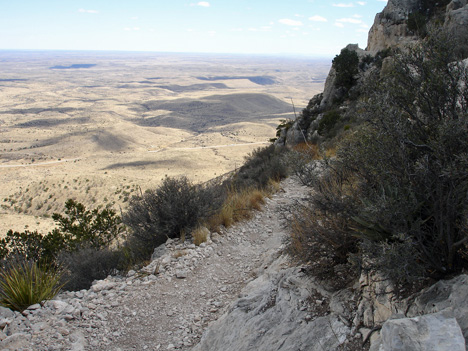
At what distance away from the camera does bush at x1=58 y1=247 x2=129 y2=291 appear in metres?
5.49

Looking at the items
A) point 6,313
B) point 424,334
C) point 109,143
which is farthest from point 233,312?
point 109,143

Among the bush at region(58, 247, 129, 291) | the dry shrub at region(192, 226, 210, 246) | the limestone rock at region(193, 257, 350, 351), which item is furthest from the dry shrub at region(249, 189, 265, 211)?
the limestone rock at region(193, 257, 350, 351)

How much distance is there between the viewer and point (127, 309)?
4.15 m

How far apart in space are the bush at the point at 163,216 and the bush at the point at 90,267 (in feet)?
1.34

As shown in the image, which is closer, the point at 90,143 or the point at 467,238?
the point at 467,238

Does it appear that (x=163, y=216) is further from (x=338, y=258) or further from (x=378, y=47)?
(x=378, y=47)

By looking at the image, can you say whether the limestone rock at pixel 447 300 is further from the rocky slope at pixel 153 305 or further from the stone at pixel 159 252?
the stone at pixel 159 252

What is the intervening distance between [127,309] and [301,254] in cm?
239

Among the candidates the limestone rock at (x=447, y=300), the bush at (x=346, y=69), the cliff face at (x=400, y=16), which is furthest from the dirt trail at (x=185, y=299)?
the cliff face at (x=400, y=16)

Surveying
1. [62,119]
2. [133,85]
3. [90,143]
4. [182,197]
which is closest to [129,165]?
[90,143]

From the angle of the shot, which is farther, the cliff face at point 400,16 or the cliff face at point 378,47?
the cliff face at point 400,16

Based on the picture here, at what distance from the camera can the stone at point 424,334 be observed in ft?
5.72

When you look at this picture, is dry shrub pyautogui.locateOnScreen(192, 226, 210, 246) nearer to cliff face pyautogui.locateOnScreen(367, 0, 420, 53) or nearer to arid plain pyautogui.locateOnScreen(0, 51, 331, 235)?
arid plain pyautogui.locateOnScreen(0, 51, 331, 235)

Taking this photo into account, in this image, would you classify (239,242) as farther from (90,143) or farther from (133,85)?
(133,85)
